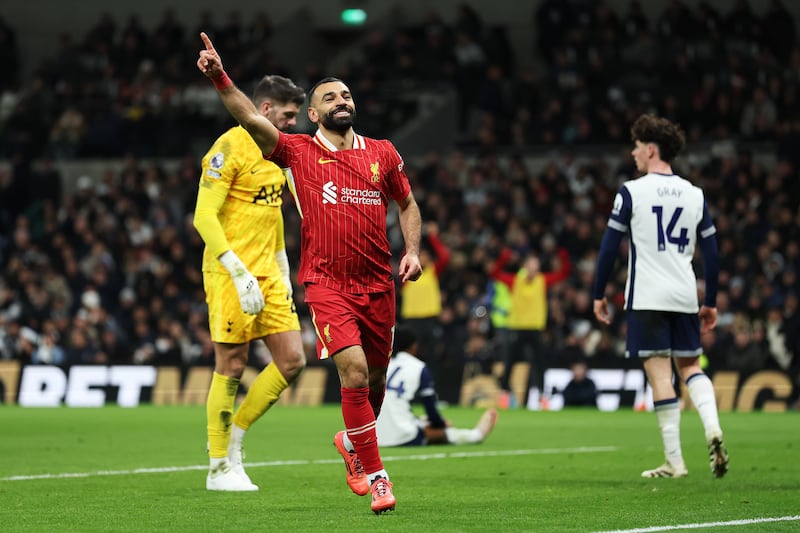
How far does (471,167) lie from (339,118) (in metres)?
20.0

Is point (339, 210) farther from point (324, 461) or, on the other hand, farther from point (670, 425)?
point (324, 461)

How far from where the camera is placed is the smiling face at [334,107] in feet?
25.1

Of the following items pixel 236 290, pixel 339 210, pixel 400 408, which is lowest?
pixel 400 408

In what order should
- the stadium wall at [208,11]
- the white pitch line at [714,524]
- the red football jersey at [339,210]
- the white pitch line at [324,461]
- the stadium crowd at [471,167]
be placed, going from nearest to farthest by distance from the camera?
the white pitch line at [714,524] → the red football jersey at [339,210] → the white pitch line at [324,461] → the stadium crowd at [471,167] → the stadium wall at [208,11]

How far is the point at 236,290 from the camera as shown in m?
8.77

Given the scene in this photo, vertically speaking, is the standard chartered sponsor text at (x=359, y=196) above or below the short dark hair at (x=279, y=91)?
below

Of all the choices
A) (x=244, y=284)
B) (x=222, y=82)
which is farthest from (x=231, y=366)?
(x=222, y=82)

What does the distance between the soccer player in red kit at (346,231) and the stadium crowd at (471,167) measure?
506 inches

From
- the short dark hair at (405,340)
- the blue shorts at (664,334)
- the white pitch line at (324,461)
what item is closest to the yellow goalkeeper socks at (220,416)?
the white pitch line at (324,461)

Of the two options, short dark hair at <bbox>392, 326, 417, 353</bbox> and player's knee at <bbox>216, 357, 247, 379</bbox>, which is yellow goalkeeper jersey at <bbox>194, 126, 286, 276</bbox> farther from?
short dark hair at <bbox>392, 326, 417, 353</bbox>

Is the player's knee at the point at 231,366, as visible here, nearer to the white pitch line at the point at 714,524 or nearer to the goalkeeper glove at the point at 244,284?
the goalkeeper glove at the point at 244,284

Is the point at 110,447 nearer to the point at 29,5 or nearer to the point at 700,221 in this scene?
the point at 700,221

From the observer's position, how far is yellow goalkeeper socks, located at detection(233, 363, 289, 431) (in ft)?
29.5

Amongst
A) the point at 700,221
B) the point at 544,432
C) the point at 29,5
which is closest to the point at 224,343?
the point at 700,221
